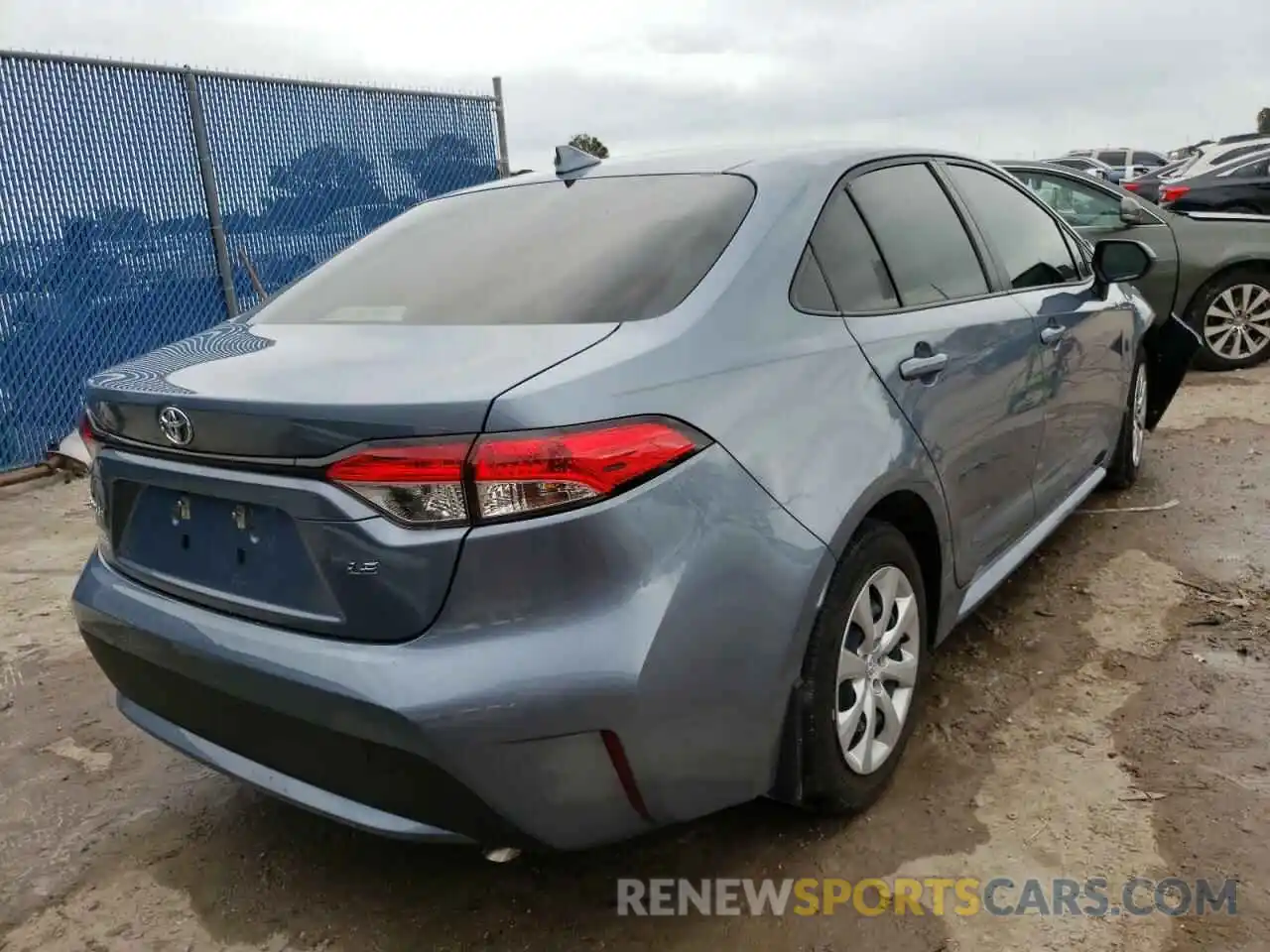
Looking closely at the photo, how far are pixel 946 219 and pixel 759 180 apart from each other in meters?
0.86

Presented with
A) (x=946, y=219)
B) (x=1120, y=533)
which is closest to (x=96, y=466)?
(x=946, y=219)

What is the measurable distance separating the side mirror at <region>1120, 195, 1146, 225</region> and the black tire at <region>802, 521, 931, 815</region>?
18.5ft

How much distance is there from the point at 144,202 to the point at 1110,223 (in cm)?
659

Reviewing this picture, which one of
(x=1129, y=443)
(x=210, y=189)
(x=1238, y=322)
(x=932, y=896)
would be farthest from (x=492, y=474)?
(x=1238, y=322)

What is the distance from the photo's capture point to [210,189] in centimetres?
703

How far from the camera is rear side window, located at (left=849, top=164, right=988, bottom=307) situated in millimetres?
2631

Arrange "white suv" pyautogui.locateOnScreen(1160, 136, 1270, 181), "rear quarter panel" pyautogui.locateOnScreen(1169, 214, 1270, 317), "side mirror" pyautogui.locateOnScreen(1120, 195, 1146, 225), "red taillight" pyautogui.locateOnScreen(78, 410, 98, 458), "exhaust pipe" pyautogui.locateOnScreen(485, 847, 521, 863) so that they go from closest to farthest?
"exhaust pipe" pyautogui.locateOnScreen(485, 847, 521, 863)
"red taillight" pyautogui.locateOnScreen(78, 410, 98, 458)
"rear quarter panel" pyautogui.locateOnScreen(1169, 214, 1270, 317)
"side mirror" pyautogui.locateOnScreen(1120, 195, 1146, 225)
"white suv" pyautogui.locateOnScreen(1160, 136, 1270, 181)

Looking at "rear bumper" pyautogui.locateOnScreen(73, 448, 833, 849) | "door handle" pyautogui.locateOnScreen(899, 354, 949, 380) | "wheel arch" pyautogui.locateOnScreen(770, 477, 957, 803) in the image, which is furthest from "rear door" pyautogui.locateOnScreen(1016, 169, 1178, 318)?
"rear bumper" pyautogui.locateOnScreen(73, 448, 833, 849)

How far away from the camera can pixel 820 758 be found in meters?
2.15

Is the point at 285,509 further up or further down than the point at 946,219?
further down

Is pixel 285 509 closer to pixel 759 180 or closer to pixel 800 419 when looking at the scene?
pixel 800 419

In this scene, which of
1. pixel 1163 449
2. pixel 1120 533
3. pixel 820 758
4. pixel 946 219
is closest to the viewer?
pixel 820 758

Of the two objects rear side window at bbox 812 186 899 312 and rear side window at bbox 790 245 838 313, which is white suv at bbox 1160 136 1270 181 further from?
rear side window at bbox 790 245 838 313

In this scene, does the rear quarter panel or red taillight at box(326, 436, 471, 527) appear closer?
red taillight at box(326, 436, 471, 527)
